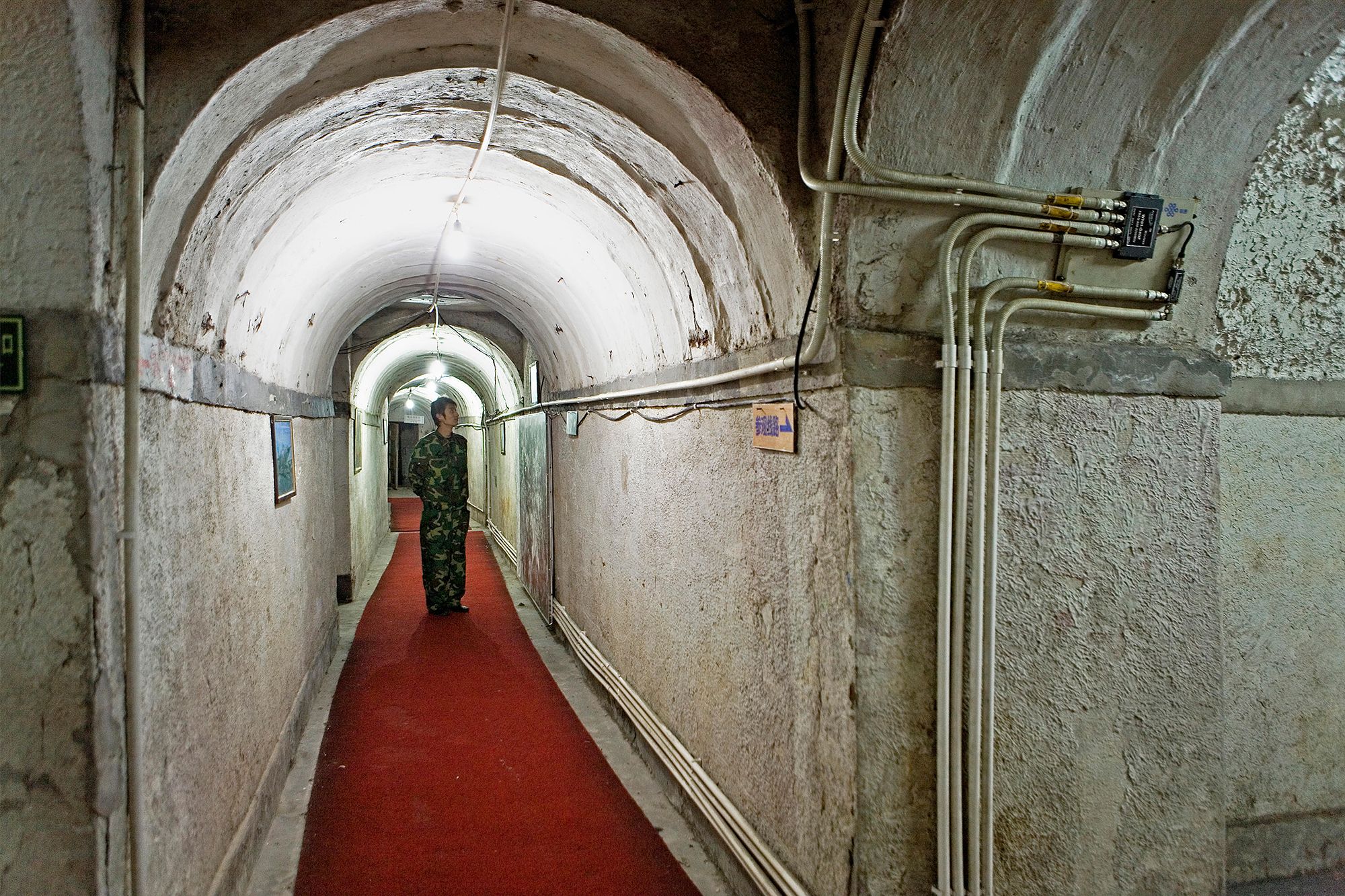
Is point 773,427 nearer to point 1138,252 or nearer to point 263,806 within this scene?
point 1138,252

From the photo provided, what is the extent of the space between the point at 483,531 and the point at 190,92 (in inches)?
625

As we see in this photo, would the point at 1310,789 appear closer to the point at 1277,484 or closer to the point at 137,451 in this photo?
the point at 1277,484

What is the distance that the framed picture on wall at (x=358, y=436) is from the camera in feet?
34.4

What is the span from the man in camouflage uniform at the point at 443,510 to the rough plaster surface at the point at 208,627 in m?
4.05

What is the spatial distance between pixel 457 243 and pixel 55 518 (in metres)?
4.34

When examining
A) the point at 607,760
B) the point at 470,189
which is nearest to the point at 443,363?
the point at 470,189

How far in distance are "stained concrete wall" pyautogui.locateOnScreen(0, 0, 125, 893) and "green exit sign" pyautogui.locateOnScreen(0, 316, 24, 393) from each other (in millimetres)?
23

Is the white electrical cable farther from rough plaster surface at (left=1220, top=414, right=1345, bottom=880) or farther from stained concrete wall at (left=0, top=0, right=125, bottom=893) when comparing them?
rough plaster surface at (left=1220, top=414, right=1345, bottom=880)

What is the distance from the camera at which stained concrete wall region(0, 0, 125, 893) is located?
Answer: 2.01 m

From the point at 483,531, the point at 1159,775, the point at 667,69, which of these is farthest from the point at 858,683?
the point at 483,531

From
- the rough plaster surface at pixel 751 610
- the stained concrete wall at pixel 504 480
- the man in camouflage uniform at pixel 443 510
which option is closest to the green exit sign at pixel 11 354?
the rough plaster surface at pixel 751 610

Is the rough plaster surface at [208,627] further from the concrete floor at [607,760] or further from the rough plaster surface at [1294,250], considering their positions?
the rough plaster surface at [1294,250]

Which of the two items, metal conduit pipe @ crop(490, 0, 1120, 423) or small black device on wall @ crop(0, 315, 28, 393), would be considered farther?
metal conduit pipe @ crop(490, 0, 1120, 423)

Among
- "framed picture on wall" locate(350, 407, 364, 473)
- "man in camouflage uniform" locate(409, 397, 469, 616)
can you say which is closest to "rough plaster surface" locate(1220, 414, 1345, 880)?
"man in camouflage uniform" locate(409, 397, 469, 616)
